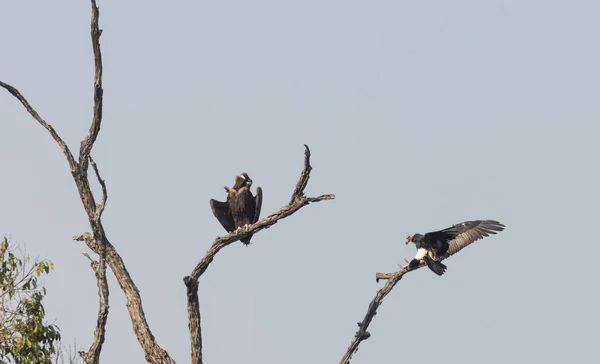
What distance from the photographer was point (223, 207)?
52.4 ft

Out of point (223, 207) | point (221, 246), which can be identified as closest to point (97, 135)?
point (221, 246)

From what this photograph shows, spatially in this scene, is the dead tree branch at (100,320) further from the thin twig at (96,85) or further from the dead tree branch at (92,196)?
the thin twig at (96,85)

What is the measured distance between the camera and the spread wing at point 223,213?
1584 cm

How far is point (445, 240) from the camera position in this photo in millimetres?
14531

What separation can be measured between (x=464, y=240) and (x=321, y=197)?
16.5ft

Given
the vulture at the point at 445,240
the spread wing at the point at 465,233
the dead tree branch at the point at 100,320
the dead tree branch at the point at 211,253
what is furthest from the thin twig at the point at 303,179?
the spread wing at the point at 465,233

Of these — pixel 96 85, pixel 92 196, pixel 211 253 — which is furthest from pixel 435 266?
pixel 96 85

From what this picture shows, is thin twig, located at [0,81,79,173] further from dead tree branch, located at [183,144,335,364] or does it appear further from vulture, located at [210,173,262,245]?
vulture, located at [210,173,262,245]

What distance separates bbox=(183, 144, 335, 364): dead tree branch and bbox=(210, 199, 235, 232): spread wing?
15.8 ft

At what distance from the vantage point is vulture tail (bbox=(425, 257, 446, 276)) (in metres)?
14.0

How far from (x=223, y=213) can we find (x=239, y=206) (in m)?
0.42

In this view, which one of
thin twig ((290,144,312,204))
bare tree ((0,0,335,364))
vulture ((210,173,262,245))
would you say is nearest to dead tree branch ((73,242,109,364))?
bare tree ((0,0,335,364))

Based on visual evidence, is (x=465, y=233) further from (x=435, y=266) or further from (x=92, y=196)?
(x=92, y=196)

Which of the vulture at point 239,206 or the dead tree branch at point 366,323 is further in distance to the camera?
the vulture at point 239,206
